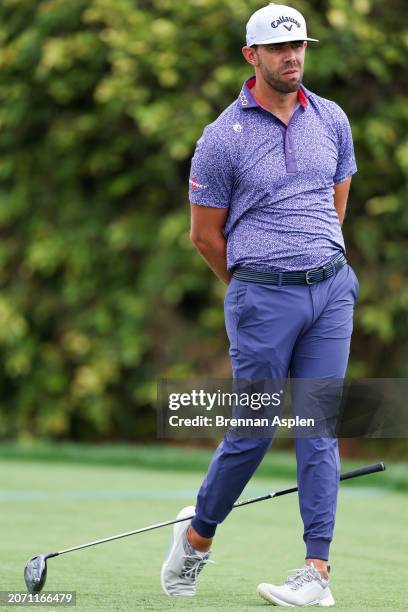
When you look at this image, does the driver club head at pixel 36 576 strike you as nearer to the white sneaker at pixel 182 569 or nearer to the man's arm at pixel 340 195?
the white sneaker at pixel 182 569

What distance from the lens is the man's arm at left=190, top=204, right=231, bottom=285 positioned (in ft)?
14.6

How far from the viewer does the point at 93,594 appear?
4352mm

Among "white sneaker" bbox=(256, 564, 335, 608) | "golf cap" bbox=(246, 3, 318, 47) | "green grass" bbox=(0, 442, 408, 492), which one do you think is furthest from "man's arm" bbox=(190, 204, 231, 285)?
"green grass" bbox=(0, 442, 408, 492)

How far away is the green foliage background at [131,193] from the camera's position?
10.2 m

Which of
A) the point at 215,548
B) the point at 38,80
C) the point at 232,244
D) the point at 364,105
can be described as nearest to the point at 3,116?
the point at 38,80

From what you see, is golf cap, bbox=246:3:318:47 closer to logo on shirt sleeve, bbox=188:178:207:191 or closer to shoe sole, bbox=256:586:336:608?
logo on shirt sleeve, bbox=188:178:207:191

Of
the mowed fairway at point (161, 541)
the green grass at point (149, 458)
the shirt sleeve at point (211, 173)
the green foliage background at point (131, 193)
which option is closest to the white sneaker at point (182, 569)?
the mowed fairway at point (161, 541)

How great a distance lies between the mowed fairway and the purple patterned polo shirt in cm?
110

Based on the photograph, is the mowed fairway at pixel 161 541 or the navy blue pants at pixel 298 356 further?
the mowed fairway at pixel 161 541

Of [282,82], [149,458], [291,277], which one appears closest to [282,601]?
[291,277]

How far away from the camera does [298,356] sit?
439 centimetres

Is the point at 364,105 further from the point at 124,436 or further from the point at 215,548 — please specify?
the point at 215,548

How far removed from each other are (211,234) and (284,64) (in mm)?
593

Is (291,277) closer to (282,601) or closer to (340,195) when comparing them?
→ (340,195)
